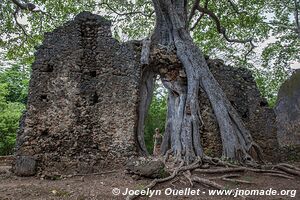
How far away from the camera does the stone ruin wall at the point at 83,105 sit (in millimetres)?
6656

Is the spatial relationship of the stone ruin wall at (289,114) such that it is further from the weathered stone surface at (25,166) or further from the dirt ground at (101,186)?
the weathered stone surface at (25,166)

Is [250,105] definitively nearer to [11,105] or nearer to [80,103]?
[80,103]

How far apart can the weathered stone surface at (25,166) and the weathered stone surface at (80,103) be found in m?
0.07

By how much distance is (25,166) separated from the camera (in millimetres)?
6414

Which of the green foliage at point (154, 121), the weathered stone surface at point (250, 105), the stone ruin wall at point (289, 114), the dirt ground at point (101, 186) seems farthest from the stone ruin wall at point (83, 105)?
the green foliage at point (154, 121)

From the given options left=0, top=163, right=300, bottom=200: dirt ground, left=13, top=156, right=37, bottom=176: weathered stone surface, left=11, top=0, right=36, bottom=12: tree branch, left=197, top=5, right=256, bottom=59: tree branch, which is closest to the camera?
left=0, top=163, right=300, bottom=200: dirt ground

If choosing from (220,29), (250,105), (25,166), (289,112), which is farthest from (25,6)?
(289,112)

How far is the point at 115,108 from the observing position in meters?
6.93

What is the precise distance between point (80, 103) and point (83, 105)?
8 cm

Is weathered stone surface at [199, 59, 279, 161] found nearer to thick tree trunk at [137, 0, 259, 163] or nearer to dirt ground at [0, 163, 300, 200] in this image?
thick tree trunk at [137, 0, 259, 163]

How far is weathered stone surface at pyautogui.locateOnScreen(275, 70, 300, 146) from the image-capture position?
11.3 meters

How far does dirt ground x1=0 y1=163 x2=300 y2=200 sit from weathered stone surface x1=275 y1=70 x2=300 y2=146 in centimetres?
589

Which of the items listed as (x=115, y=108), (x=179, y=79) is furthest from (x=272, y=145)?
(x=115, y=108)

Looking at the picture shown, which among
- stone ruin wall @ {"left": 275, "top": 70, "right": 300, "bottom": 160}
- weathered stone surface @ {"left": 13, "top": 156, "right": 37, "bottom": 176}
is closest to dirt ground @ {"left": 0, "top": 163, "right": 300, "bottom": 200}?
weathered stone surface @ {"left": 13, "top": 156, "right": 37, "bottom": 176}
